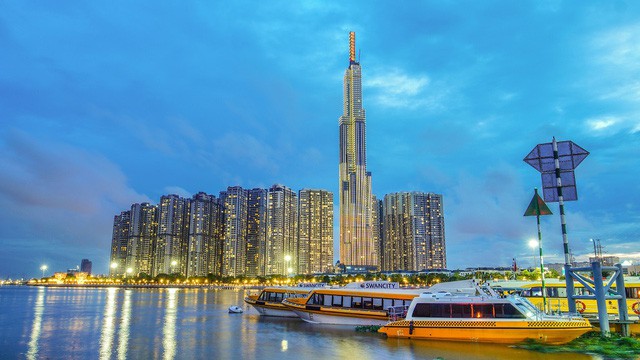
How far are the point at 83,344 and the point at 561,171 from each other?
35957 millimetres

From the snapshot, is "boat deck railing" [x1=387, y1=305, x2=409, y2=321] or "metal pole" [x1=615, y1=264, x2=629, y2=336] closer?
"metal pole" [x1=615, y1=264, x2=629, y2=336]

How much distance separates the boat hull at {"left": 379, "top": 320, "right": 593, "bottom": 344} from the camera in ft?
92.5

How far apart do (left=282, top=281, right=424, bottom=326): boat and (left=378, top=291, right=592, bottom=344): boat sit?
532 cm

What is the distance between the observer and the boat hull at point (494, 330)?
92.5ft

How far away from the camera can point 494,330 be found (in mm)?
29906

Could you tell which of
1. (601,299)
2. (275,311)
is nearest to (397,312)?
(601,299)

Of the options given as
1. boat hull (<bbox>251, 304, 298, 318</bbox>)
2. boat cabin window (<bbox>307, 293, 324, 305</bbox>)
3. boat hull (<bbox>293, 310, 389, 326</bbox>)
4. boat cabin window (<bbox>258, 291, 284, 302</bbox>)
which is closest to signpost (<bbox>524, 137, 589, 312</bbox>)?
boat hull (<bbox>293, 310, 389, 326</bbox>)

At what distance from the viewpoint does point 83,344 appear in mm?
33438

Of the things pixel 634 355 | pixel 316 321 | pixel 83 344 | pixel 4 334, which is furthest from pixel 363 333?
pixel 4 334

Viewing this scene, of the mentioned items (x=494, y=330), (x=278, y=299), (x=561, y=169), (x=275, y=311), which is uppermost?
(x=561, y=169)

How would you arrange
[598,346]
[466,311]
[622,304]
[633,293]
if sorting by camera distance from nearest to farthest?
[598,346] → [622,304] → [466,311] → [633,293]

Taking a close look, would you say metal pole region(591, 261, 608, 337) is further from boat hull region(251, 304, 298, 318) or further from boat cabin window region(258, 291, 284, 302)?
boat cabin window region(258, 291, 284, 302)

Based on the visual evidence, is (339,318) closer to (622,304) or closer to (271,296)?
(271,296)

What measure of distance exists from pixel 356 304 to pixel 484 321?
1391 cm
